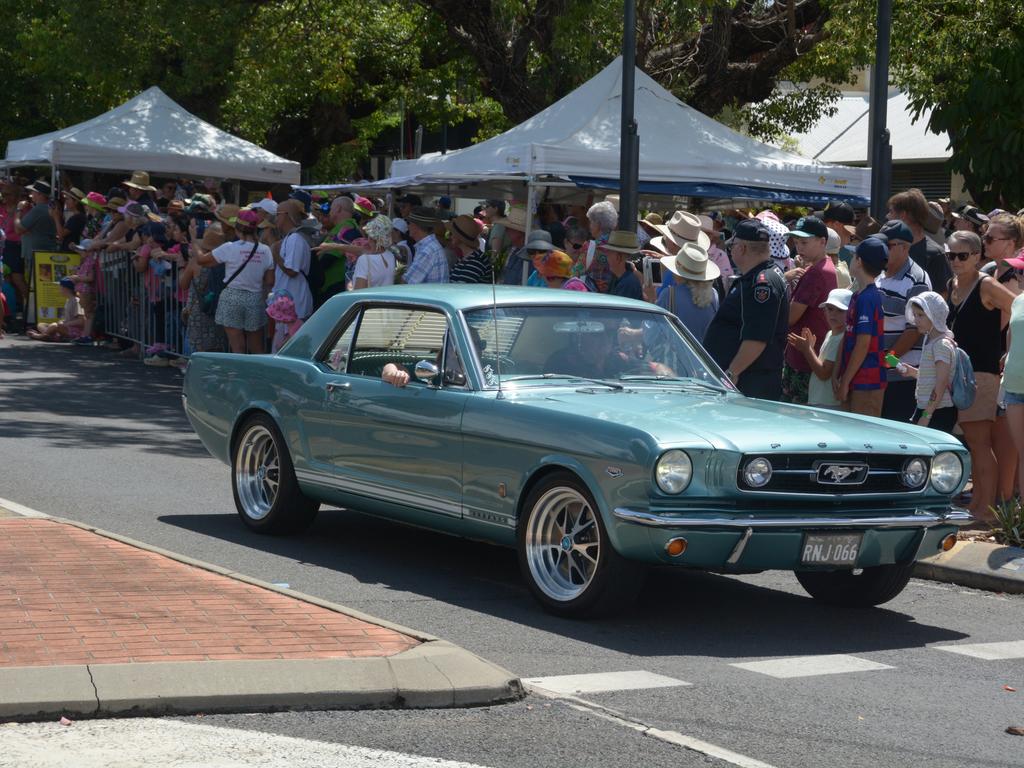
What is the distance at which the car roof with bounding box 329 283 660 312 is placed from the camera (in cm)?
872

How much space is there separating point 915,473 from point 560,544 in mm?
1674

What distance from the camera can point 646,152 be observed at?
57.4ft

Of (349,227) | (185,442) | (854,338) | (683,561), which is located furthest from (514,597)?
(349,227)

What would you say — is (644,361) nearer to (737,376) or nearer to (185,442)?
(737,376)

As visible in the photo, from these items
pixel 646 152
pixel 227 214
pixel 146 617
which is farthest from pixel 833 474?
pixel 227 214

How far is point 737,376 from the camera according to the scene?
33.4ft

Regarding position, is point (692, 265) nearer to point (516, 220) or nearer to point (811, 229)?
point (811, 229)

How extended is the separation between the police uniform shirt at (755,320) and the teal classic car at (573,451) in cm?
125

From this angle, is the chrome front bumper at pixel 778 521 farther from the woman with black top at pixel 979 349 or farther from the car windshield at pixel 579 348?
the woman with black top at pixel 979 349

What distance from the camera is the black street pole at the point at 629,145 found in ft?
49.1

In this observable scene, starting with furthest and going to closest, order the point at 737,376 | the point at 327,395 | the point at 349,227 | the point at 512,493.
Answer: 1. the point at 349,227
2. the point at 737,376
3. the point at 327,395
4. the point at 512,493

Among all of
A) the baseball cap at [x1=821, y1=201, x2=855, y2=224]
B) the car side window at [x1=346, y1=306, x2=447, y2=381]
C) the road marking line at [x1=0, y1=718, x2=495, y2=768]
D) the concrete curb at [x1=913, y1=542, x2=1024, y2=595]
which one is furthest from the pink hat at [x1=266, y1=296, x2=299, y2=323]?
the road marking line at [x1=0, y1=718, x2=495, y2=768]

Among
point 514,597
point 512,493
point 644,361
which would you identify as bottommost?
point 514,597

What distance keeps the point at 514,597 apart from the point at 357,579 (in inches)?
33.6
